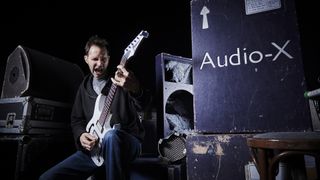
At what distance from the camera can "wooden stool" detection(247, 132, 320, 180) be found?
605mm

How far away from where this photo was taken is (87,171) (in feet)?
4.68

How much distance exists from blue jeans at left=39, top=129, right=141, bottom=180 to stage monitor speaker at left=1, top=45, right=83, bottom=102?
73 centimetres

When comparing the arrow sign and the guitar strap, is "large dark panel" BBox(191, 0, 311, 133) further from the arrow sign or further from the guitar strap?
the guitar strap

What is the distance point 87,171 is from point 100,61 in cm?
79

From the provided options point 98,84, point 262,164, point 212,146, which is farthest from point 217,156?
point 98,84

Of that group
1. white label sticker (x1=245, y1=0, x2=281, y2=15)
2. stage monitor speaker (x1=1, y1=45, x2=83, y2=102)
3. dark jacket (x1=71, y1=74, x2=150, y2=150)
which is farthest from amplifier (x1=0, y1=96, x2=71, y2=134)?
white label sticker (x1=245, y1=0, x2=281, y2=15)

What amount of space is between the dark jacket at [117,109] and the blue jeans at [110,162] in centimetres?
11

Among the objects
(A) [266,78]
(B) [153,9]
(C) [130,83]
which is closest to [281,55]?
(A) [266,78]

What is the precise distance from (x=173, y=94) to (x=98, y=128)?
0.85 metres

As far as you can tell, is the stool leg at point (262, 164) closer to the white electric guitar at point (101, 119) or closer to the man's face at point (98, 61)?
the white electric guitar at point (101, 119)

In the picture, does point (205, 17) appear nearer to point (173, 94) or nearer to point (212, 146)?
point (212, 146)

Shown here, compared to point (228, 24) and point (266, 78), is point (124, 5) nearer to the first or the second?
point (228, 24)

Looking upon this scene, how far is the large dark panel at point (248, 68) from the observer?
1012 millimetres

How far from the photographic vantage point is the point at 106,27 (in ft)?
8.89
